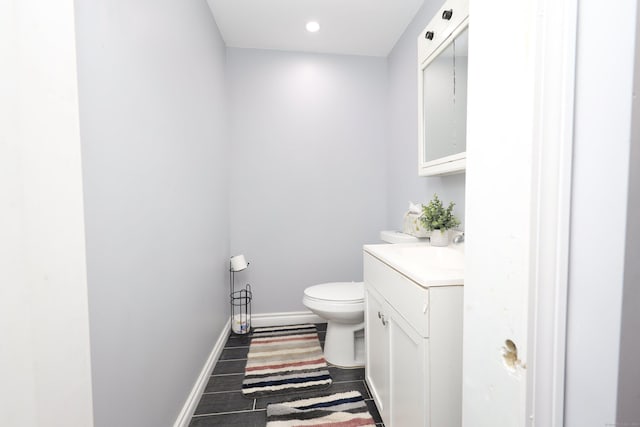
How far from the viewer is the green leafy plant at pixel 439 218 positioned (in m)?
1.57

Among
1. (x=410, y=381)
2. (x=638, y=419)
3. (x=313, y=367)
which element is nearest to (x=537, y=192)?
(x=638, y=419)

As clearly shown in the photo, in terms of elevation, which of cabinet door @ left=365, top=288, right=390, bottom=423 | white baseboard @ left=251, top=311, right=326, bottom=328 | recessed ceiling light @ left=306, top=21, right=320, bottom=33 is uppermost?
recessed ceiling light @ left=306, top=21, right=320, bottom=33

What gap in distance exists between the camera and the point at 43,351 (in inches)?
27.9

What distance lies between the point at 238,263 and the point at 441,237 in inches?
60.5

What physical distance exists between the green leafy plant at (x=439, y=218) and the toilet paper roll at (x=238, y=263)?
1444mm

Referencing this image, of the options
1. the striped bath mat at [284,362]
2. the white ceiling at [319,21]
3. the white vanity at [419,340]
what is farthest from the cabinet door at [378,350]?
the white ceiling at [319,21]

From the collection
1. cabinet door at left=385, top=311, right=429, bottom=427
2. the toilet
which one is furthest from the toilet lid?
cabinet door at left=385, top=311, right=429, bottom=427

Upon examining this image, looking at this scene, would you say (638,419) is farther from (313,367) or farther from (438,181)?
(313,367)

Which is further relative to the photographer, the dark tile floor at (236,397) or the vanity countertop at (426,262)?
the dark tile floor at (236,397)

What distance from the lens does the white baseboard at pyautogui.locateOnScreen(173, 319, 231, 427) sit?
141 cm

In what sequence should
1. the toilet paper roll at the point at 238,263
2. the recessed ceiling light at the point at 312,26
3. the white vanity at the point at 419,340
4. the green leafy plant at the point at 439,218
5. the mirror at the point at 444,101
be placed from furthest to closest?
the toilet paper roll at the point at 238,263 → the recessed ceiling light at the point at 312,26 → the green leafy plant at the point at 439,218 → the mirror at the point at 444,101 → the white vanity at the point at 419,340

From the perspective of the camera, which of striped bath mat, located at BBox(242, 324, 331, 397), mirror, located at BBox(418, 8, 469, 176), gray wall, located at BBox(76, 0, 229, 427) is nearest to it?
gray wall, located at BBox(76, 0, 229, 427)

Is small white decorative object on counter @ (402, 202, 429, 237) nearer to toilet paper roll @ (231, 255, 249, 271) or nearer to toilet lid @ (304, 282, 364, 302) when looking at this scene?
toilet lid @ (304, 282, 364, 302)

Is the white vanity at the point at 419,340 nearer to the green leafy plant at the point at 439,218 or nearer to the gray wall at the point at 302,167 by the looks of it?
the green leafy plant at the point at 439,218
